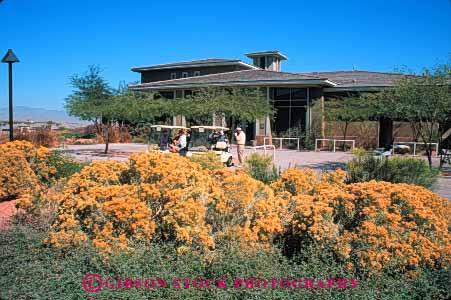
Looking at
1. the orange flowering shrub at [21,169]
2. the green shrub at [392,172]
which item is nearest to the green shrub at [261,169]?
the green shrub at [392,172]

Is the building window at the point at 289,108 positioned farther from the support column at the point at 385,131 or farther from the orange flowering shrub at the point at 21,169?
the orange flowering shrub at the point at 21,169

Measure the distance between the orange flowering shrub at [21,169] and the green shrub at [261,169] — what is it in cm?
443

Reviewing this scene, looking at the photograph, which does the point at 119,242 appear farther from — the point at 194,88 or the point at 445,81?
the point at 194,88

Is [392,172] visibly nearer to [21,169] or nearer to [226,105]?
[21,169]

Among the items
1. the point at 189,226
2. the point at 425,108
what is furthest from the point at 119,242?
the point at 425,108

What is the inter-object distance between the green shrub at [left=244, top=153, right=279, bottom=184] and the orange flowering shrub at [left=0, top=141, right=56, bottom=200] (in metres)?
4.43

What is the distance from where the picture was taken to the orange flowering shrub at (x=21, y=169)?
349 inches

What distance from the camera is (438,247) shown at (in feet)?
15.4

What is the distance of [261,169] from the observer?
30.4ft

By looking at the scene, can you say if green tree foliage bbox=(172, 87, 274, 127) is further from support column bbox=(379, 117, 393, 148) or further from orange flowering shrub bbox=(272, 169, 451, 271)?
orange flowering shrub bbox=(272, 169, 451, 271)

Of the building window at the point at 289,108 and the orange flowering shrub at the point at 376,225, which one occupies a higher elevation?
the building window at the point at 289,108

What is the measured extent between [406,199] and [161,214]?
2.90 m

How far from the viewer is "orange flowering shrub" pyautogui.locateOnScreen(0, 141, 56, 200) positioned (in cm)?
887

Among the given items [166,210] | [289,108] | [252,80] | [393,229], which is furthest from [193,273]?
[289,108]
